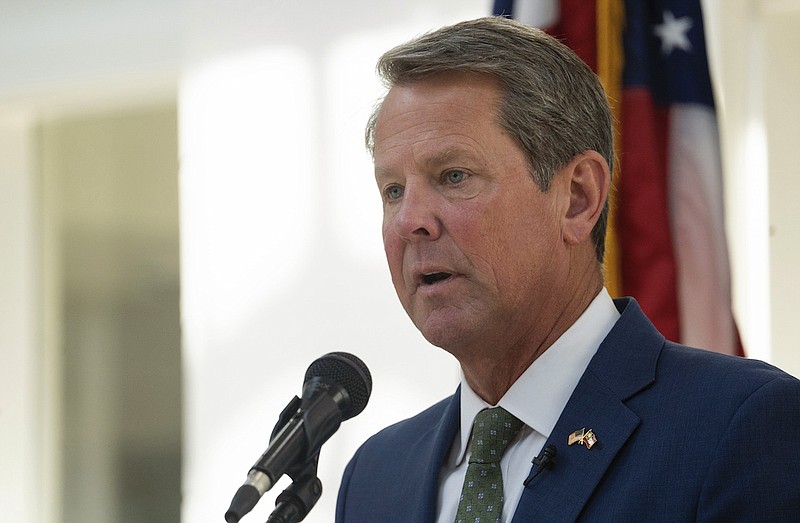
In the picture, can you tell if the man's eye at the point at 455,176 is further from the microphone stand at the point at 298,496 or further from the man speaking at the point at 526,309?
the microphone stand at the point at 298,496

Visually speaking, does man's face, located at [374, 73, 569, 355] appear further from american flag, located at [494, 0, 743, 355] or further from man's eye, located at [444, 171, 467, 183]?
american flag, located at [494, 0, 743, 355]

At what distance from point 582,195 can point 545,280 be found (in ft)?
0.57

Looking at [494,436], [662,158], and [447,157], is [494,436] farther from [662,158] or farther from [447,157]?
[662,158]

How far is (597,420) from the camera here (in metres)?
1.67

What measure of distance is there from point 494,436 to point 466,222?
0.34m

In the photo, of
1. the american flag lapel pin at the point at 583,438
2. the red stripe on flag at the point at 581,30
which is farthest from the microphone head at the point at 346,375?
the red stripe on flag at the point at 581,30

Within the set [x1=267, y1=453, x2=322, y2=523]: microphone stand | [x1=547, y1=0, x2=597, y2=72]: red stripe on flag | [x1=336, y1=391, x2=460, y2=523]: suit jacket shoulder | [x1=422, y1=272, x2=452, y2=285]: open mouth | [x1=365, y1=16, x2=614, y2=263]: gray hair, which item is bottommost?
[x1=336, y1=391, x2=460, y2=523]: suit jacket shoulder

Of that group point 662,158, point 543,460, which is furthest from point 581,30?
point 543,460

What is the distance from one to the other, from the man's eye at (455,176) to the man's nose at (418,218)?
0.04 m

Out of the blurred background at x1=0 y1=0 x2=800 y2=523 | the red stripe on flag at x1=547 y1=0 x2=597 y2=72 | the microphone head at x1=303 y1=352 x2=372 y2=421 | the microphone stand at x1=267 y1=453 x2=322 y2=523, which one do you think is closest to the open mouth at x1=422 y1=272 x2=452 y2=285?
the microphone head at x1=303 y1=352 x2=372 y2=421

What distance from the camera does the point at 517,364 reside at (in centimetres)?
184

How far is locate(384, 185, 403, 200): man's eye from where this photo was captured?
6.06ft

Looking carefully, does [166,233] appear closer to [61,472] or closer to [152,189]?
[152,189]

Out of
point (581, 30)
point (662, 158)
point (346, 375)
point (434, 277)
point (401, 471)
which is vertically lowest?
point (401, 471)
